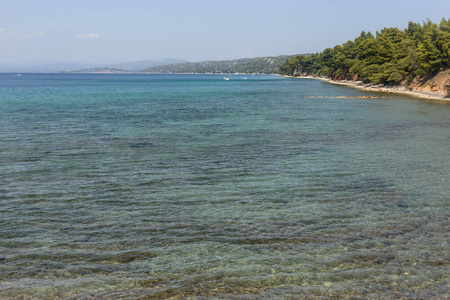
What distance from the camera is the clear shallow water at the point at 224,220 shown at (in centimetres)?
991

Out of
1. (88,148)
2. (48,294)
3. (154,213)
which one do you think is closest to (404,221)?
(154,213)

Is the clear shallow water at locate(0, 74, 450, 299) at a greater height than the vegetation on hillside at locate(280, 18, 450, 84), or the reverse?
the vegetation on hillside at locate(280, 18, 450, 84)

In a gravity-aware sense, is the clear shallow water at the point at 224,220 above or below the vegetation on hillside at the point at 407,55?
below

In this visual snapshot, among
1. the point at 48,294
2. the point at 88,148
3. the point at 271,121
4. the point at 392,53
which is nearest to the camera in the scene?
the point at 48,294

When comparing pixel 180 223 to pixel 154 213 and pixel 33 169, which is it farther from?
pixel 33 169

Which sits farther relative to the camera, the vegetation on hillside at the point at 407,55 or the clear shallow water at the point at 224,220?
the vegetation on hillside at the point at 407,55

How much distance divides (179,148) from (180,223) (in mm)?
14638

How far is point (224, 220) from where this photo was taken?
551 inches

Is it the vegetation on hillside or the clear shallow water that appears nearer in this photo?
the clear shallow water

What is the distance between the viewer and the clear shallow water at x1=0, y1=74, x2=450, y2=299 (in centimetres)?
991

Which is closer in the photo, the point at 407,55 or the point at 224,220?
the point at 224,220

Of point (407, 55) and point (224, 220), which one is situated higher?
point (407, 55)

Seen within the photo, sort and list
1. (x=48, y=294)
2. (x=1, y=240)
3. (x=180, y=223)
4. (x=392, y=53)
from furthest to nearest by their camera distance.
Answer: (x=392, y=53)
(x=180, y=223)
(x=1, y=240)
(x=48, y=294)

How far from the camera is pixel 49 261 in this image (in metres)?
11.0
